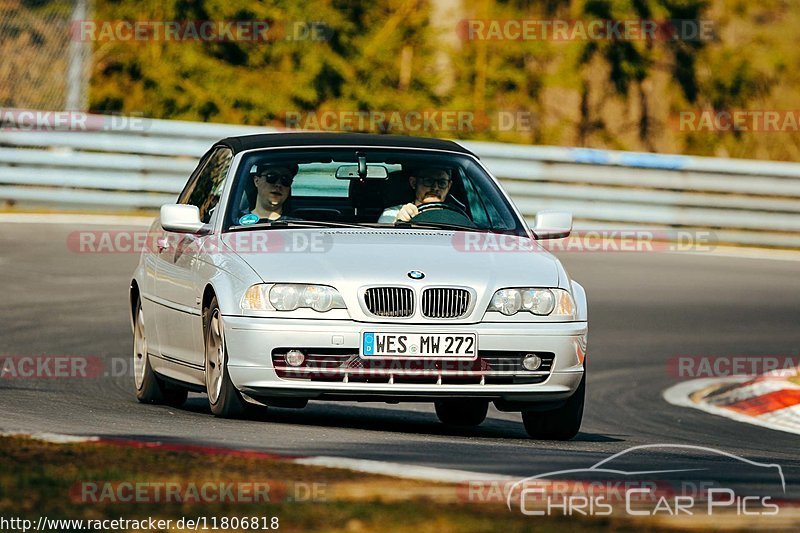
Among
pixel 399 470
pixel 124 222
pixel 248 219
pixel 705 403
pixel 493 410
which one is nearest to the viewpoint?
pixel 399 470

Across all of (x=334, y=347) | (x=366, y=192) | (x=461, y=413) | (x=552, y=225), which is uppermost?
(x=366, y=192)

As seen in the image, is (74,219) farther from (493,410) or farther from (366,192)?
(366,192)

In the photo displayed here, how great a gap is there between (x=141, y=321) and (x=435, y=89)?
55.2 feet

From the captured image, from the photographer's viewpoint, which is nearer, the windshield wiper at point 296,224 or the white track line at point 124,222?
the windshield wiper at point 296,224

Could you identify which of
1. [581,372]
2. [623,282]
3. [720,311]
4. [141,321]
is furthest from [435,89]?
[581,372]

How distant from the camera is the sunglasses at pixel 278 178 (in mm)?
9664

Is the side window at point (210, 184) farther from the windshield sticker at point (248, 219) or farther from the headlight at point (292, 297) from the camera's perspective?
the headlight at point (292, 297)

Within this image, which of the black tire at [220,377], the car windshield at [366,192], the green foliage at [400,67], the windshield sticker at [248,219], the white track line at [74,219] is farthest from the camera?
the green foliage at [400,67]

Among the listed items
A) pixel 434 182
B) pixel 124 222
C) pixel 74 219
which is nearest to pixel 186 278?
pixel 434 182

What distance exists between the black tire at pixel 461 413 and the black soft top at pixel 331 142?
1520 millimetres

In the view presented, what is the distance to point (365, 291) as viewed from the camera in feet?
27.9

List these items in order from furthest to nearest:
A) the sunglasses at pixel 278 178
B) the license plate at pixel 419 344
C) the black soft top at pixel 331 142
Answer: the black soft top at pixel 331 142 < the sunglasses at pixel 278 178 < the license plate at pixel 419 344

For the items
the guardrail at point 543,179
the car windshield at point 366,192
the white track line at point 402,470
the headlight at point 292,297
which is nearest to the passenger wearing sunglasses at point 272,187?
the car windshield at point 366,192

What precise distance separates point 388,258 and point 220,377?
3.50ft
